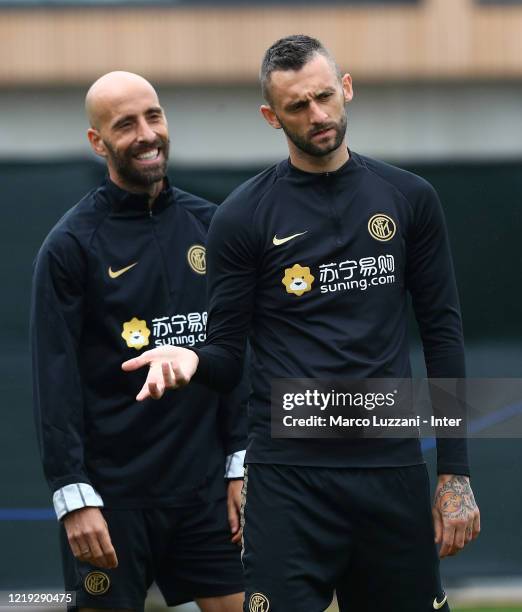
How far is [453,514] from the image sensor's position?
3.68 m

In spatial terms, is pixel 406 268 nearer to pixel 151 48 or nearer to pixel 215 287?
pixel 215 287

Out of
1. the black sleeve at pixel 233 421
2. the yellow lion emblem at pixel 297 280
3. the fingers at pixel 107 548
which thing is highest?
the yellow lion emblem at pixel 297 280

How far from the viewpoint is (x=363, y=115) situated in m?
8.27

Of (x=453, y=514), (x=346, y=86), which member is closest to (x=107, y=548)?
(x=453, y=514)

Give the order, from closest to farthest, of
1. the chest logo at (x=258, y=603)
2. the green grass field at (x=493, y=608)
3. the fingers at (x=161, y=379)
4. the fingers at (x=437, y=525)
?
the fingers at (x=161, y=379) < the chest logo at (x=258, y=603) < the fingers at (x=437, y=525) < the green grass field at (x=493, y=608)

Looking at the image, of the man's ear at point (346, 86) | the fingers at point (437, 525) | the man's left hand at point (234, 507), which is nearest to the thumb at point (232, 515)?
the man's left hand at point (234, 507)

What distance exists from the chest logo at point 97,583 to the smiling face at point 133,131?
123 centimetres

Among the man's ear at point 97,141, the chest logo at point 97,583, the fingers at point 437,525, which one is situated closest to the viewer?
the fingers at point 437,525

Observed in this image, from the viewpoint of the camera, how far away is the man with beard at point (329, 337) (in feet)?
11.9

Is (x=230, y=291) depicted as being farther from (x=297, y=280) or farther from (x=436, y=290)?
(x=436, y=290)

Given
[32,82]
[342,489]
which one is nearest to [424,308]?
[342,489]

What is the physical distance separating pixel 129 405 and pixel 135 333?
23 cm

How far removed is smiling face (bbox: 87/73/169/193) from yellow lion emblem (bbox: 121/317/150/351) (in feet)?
1.47

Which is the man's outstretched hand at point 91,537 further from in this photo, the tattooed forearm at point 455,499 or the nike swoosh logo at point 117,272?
the tattooed forearm at point 455,499
